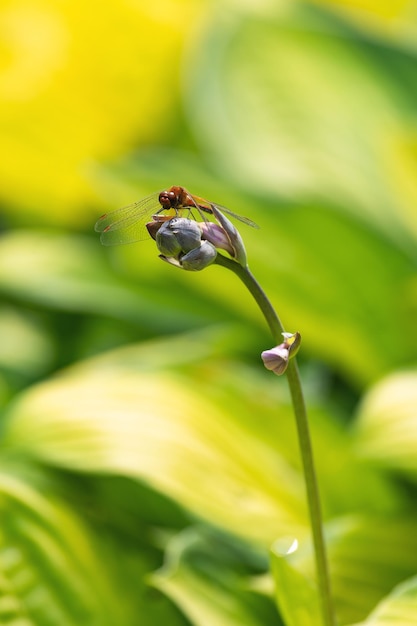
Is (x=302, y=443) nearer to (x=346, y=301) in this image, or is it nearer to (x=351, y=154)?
(x=346, y=301)

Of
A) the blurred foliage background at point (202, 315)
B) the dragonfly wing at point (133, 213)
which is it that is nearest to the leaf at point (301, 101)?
the blurred foliage background at point (202, 315)

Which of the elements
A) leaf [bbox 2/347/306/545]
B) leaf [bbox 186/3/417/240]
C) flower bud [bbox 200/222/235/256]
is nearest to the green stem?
flower bud [bbox 200/222/235/256]

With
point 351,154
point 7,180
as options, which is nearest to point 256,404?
point 351,154

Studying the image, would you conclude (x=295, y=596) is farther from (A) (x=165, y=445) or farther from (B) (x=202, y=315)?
(B) (x=202, y=315)

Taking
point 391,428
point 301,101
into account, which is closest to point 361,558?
point 391,428

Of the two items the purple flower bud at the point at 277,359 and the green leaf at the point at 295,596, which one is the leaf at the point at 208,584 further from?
the purple flower bud at the point at 277,359

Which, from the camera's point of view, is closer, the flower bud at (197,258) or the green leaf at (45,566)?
the flower bud at (197,258)
